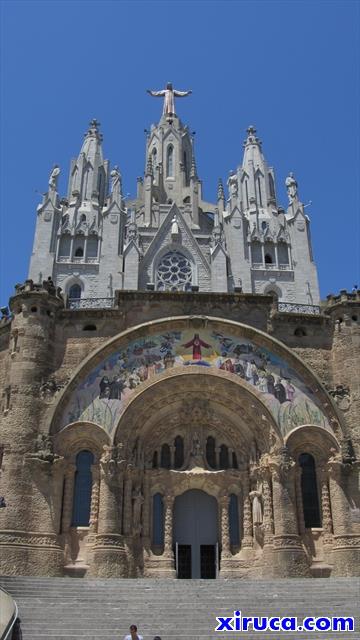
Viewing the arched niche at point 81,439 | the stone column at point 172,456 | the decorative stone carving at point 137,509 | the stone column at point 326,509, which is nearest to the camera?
the stone column at point 326,509

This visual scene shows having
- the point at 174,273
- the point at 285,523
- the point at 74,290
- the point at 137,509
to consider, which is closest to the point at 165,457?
the point at 137,509

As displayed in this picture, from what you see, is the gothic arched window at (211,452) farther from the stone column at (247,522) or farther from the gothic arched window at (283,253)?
the gothic arched window at (283,253)

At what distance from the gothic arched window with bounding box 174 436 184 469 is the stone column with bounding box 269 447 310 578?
3593 mm

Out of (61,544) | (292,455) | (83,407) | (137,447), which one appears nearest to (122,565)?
(61,544)

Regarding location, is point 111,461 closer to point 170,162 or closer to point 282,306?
point 282,306

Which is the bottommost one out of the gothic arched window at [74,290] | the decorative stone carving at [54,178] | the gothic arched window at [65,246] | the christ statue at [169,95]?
the gothic arched window at [74,290]

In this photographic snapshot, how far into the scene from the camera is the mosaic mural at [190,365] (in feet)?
68.9

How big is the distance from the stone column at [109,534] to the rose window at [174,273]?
A: 21.8m

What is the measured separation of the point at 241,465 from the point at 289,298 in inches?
791

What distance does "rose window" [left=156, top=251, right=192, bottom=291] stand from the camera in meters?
40.6

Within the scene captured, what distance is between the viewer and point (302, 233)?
1688 inches

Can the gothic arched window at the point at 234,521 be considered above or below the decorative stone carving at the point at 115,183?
below

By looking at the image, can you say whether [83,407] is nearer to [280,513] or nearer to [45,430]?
[45,430]

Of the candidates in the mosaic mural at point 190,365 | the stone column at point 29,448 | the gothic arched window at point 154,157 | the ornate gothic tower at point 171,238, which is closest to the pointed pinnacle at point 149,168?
the ornate gothic tower at point 171,238
